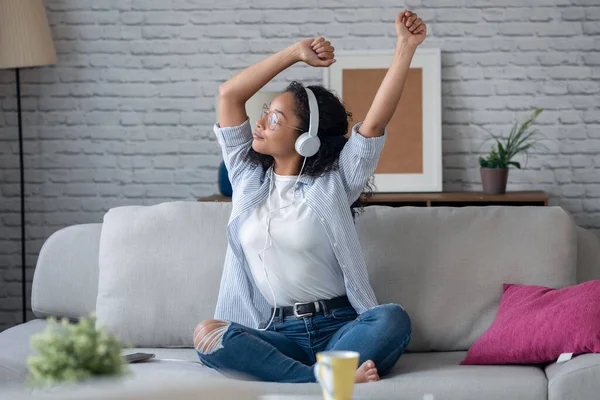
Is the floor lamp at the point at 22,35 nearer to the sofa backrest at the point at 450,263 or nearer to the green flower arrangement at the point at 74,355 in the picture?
the sofa backrest at the point at 450,263

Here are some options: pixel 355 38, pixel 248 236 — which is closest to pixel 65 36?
pixel 355 38

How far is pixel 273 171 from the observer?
257cm

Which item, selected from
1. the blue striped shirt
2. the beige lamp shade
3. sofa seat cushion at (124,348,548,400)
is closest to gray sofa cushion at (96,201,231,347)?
the blue striped shirt

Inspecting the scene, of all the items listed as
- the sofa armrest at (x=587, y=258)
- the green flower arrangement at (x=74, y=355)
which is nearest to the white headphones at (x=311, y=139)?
the sofa armrest at (x=587, y=258)

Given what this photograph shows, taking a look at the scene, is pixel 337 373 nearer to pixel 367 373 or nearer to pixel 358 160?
pixel 367 373

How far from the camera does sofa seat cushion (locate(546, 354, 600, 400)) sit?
2080 mm

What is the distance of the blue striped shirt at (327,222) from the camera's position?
2.40m

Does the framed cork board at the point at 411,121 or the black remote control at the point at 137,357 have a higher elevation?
the framed cork board at the point at 411,121

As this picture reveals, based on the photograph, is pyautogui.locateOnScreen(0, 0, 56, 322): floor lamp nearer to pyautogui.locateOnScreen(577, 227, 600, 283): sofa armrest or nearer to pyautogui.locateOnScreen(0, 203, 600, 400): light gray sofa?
pyautogui.locateOnScreen(0, 203, 600, 400): light gray sofa

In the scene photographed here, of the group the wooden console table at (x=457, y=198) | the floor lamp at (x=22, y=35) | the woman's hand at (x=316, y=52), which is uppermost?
the floor lamp at (x=22, y=35)

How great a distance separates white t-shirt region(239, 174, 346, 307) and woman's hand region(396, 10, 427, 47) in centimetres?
53

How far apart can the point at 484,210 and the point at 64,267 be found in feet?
4.28

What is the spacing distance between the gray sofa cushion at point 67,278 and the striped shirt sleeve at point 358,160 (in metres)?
0.85

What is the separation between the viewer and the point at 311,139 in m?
2.43
